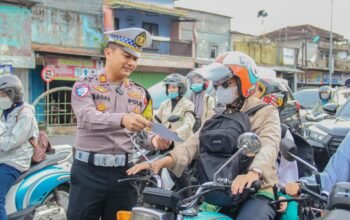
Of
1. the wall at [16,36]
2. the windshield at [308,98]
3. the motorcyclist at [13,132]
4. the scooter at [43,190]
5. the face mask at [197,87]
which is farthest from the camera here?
the wall at [16,36]

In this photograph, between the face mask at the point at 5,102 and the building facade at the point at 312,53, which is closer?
the face mask at the point at 5,102

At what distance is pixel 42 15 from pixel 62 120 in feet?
14.1

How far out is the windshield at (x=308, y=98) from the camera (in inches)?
584

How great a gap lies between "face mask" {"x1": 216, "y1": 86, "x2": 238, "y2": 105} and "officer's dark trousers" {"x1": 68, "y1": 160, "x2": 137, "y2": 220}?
1.03 metres

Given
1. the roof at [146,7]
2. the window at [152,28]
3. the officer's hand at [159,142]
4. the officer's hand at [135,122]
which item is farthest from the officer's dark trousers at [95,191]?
the window at [152,28]

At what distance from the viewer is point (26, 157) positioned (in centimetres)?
512

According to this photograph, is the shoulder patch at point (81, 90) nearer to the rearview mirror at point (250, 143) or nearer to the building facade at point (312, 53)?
the rearview mirror at point (250, 143)

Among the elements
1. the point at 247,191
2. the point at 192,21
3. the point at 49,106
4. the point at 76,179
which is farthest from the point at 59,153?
the point at 192,21

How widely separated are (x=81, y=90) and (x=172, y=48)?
2360 centimetres

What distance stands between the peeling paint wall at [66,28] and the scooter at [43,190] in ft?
50.5

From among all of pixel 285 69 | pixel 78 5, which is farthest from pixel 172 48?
pixel 285 69

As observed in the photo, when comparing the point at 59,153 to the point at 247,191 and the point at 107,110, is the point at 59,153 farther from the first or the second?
the point at 247,191

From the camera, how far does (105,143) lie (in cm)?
382

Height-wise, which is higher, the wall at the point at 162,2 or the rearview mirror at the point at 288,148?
the wall at the point at 162,2
